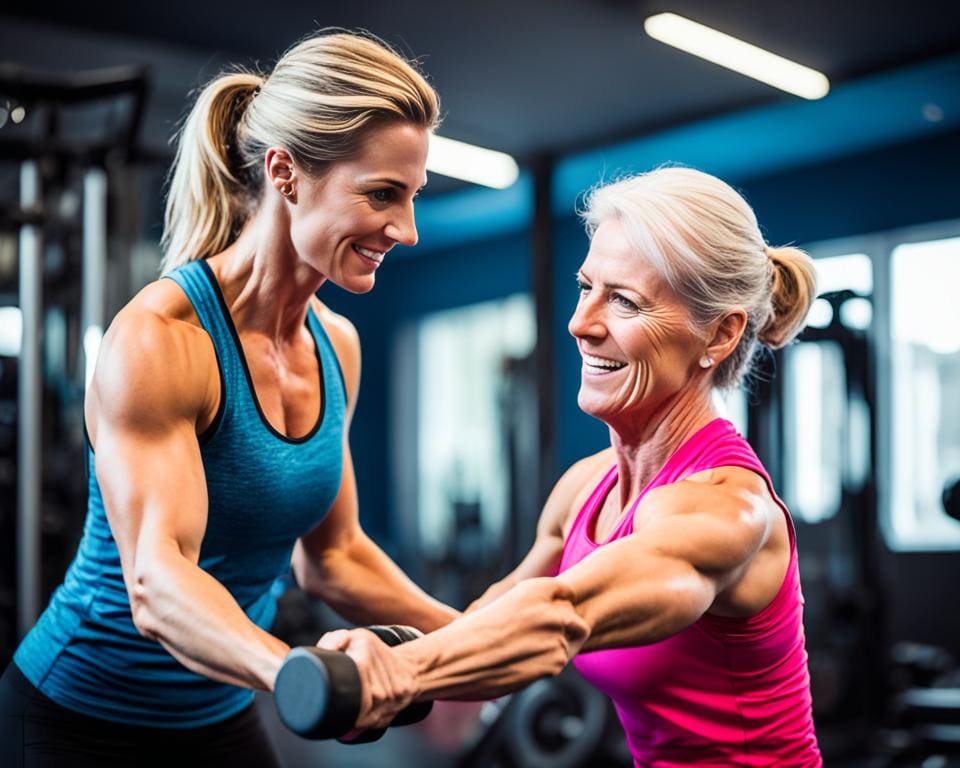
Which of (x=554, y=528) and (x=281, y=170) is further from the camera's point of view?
(x=554, y=528)

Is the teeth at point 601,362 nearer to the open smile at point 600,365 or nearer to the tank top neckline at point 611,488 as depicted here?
the open smile at point 600,365

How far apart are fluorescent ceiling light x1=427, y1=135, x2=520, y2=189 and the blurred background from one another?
0.43 ft

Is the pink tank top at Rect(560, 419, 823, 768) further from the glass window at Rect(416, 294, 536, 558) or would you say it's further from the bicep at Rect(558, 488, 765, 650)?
the glass window at Rect(416, 294, 536, 558)

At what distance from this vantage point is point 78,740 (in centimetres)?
151

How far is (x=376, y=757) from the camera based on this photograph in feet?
13.6

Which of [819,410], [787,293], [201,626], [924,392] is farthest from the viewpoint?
[924,392]

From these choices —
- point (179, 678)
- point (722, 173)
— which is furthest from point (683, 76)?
A: point (179, 678)

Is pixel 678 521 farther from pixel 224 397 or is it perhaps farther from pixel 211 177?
pixel 211 177

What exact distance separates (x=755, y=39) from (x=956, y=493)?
13.6 ft

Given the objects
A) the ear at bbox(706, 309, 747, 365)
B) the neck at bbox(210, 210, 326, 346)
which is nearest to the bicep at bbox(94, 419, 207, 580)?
the neck at bbox(210, 210, 326, 346)

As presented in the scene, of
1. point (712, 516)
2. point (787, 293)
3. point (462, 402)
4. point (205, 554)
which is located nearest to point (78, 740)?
point (205, 554)

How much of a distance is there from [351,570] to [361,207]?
624mm

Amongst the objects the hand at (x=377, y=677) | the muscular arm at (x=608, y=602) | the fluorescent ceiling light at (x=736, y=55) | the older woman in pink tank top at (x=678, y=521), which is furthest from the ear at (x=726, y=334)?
the fluorescent ceiling light at (x=736, y=55)

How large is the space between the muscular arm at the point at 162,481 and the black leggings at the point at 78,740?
31 centimetres
